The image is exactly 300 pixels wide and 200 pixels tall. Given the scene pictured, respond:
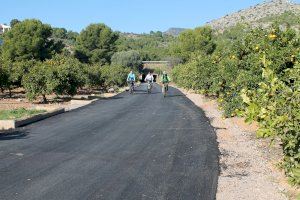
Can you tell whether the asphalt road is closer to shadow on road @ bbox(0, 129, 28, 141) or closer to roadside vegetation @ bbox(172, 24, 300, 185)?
shadow on road @ bbox(0, 129, 28, 141)

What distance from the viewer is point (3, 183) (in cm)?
712

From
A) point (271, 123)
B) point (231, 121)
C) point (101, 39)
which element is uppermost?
point (101, 39)

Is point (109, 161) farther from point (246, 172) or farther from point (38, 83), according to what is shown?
point (38, 83)

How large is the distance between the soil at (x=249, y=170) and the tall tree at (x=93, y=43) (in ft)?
246

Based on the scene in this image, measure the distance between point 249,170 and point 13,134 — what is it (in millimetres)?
6597

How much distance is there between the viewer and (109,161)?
886 centimetres

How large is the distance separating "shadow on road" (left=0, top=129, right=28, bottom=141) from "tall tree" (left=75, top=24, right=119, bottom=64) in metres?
73.9

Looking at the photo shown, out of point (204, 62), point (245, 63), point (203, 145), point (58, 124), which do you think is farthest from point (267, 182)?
point (204, 62)

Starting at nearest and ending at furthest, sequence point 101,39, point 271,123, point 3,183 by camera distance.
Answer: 1. point 271,123
2. point 3,183
3. point 101,39

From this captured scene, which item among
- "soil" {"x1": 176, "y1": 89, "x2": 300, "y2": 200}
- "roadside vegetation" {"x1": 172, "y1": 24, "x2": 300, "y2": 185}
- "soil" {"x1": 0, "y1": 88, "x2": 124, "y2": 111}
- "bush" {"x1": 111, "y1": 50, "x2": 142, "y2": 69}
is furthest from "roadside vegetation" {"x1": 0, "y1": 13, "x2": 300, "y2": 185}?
"bush" {"x1": 111, "y1": 50, "x2": 142, "y2": 69}

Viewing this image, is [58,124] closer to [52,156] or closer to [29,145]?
→ [29,145]

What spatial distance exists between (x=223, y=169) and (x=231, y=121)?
7.48 m

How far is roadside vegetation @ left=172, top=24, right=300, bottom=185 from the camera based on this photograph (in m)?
5.49

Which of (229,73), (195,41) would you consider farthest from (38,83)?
(195,41)
